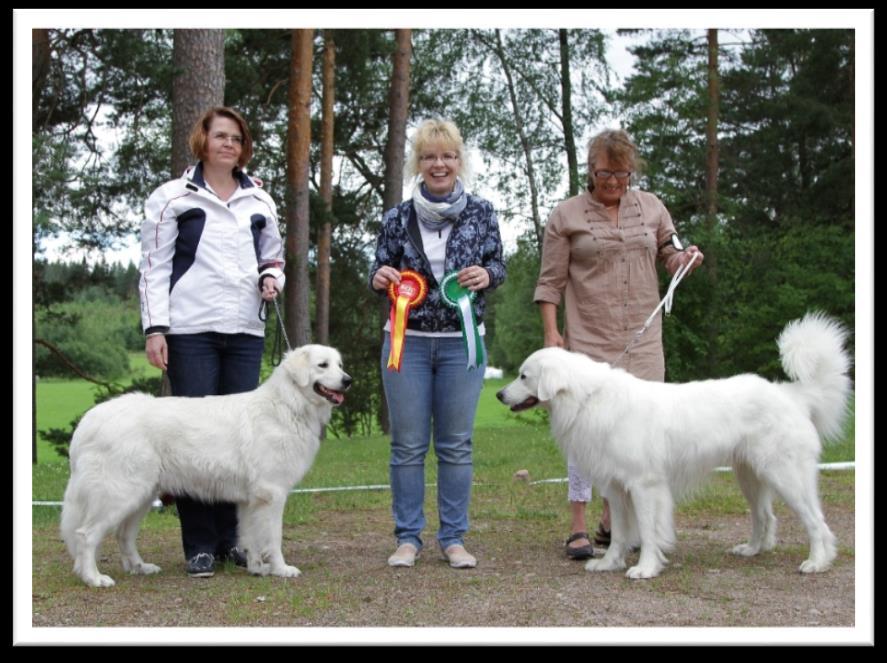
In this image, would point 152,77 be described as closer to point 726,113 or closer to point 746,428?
point 746,428

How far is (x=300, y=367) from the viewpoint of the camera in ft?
15.9

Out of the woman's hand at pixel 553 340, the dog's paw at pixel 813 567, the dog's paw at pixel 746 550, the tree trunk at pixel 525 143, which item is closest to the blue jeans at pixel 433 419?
the woman's hand at pixel 553 340

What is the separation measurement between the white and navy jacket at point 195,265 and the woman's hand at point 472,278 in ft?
3.09

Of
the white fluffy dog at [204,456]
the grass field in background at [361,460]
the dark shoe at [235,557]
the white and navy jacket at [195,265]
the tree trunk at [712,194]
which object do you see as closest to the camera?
the white fluffy dog at [204,456]

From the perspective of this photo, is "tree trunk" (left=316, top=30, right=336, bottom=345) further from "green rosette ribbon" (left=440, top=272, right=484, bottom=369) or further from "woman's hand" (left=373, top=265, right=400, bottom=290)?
"green rosette ribbon" (left=440, top=272, right=484, bottom=369)

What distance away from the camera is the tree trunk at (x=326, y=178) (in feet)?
57.7

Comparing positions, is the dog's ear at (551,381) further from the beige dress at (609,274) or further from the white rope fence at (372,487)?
the white rope fence at (372,487)

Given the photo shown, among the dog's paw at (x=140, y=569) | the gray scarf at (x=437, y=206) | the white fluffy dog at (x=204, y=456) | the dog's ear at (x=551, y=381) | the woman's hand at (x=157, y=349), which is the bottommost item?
the dog's paw at (x=140, y=569)

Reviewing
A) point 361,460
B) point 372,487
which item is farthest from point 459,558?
point 361,460

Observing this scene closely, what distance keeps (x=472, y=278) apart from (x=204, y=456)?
1627 mm

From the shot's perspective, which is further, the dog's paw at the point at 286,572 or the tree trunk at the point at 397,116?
the tree trunk at the point at 397,116

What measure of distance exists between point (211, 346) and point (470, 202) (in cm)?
155

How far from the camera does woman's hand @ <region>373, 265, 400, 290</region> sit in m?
4.77

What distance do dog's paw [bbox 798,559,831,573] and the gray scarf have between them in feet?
8.37
